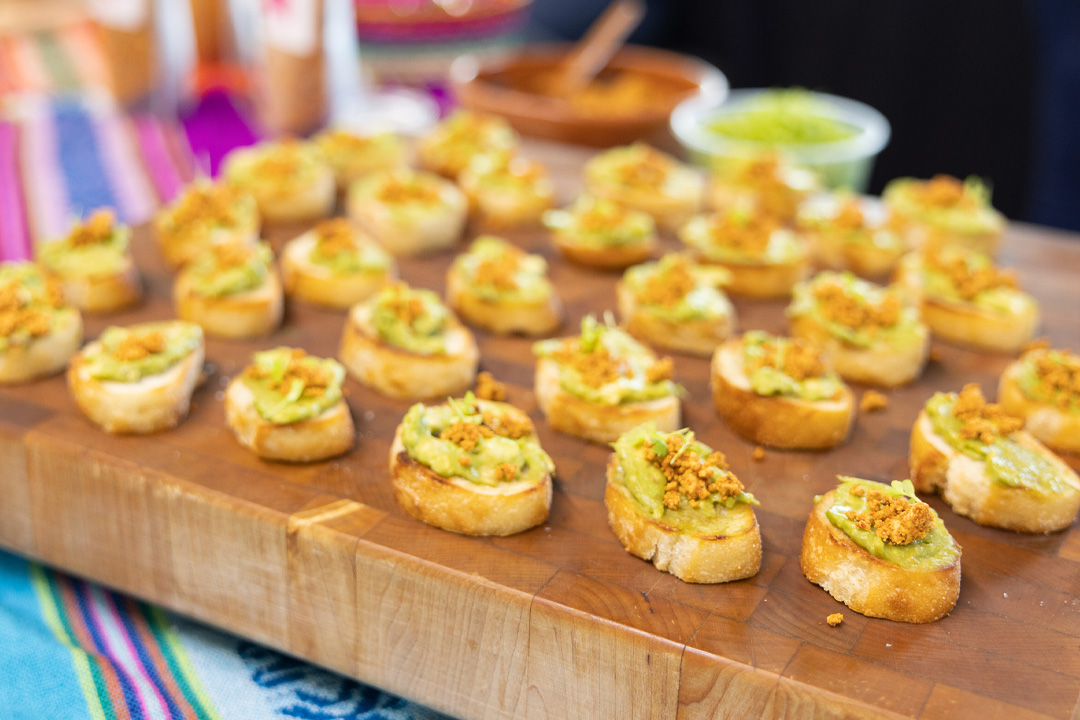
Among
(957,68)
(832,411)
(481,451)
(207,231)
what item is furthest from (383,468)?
(957,68)

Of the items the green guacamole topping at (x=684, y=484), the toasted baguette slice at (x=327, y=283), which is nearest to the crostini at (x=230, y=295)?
the toasted baguette slice at (x=327, y=283)

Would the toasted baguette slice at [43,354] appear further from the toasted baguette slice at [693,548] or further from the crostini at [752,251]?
the crostini at [752,251]

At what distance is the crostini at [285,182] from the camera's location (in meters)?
4.44

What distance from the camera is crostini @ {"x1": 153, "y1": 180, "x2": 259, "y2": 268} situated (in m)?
4.02

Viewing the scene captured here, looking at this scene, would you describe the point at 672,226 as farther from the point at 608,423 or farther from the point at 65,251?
the point at 65,251

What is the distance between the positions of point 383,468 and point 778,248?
200 centimetres

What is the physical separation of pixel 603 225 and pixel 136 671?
7.94 feet

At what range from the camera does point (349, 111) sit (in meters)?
5.63

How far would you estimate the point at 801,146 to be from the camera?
540 centimetres

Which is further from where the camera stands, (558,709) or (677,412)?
(677,412)

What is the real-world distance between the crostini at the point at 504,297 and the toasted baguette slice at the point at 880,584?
1519 mm

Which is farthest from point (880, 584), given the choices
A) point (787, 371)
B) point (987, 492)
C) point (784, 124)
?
point (784, 124)

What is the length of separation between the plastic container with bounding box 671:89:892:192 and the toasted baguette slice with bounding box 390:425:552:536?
2940 mm

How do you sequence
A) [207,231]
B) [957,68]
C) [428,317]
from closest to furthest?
[428,317] < [207,231] < [957,68]
